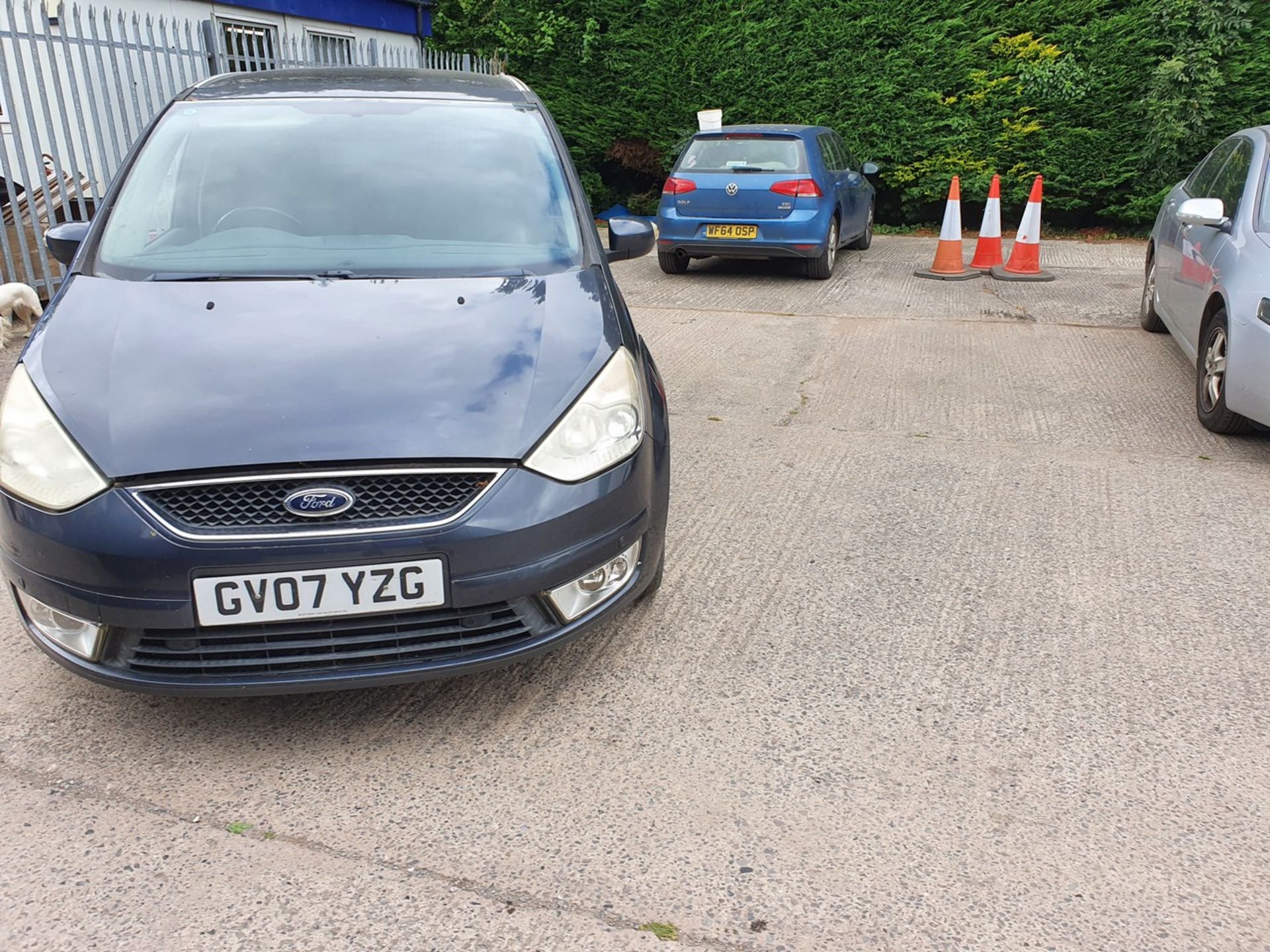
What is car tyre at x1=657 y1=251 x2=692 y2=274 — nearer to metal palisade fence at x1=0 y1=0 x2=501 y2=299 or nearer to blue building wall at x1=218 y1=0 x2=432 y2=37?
metal palisade fence at x1=0 y1=0 x2=501 y2=299

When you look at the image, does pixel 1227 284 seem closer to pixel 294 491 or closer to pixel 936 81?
pixel 294 491

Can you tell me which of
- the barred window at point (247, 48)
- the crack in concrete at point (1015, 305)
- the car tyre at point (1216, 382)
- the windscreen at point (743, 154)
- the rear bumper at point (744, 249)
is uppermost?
the barred window at point (247, 48)

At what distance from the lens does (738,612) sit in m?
3.36

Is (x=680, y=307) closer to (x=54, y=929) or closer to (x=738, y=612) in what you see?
(x=738, y=612)

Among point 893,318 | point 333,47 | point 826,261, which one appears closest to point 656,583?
point 893,318

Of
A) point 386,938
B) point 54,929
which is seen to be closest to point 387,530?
point 386,938

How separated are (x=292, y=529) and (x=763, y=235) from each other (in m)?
7.83

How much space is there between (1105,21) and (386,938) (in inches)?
513

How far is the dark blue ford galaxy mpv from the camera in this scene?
2326 millimetres

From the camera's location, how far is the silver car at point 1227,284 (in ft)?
15.4

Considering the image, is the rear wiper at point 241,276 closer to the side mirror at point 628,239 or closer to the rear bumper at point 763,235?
the side mirror at point 628,239

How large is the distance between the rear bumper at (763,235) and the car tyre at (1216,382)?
14.8 ft

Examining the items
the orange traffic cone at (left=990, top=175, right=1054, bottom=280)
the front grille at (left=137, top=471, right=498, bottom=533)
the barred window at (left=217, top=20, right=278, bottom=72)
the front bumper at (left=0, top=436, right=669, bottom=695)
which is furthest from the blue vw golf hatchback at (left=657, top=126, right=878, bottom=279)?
the front grille at (left=137, top=471, right=498, bottom=533)

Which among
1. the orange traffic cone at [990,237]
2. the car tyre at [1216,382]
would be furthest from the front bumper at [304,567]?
the orange traffic cone at [990,237]
